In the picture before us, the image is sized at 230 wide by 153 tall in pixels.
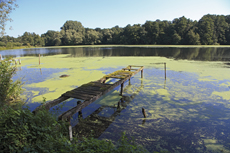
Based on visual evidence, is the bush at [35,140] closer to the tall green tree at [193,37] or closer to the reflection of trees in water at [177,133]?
the reflection of trees in water at [177,133]

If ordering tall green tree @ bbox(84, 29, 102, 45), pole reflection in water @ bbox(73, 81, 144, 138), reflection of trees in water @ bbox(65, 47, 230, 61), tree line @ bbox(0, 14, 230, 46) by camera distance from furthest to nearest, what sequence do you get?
1. tall green tree @ bbox(84, 29, 102, 45)
2. tree line @ bbox(0, 14, 230, 46)
3. reflection of trees in water @ bbox(65, 47, 230, 61)
4. pole reflection in water @ bbox(73, 81, 144, 138)

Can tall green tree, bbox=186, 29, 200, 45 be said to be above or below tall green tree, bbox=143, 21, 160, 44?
below

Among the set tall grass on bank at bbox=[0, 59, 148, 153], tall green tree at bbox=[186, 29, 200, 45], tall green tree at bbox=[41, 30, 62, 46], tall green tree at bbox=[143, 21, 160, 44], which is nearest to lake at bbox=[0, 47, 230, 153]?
tall grass on bank at bbox=[0, 59, 148, 153]

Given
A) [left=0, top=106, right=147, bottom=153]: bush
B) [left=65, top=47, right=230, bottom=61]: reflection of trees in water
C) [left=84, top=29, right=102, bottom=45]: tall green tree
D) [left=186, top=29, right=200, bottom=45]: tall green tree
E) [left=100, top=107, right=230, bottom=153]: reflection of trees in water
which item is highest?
[left=84, top=29, right=102, bottom=45]: tall green tree

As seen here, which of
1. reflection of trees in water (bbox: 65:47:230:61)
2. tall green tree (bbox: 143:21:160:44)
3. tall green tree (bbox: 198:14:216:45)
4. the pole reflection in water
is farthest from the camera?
tall green tree (bbox: 143:21:160:44)

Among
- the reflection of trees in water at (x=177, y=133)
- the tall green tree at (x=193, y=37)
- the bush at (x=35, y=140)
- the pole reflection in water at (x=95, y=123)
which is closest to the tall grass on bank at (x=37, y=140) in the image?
the bush at (x=35, y=140)

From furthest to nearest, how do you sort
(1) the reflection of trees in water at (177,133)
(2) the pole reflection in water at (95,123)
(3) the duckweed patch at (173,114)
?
(2) the pole reflection in water at (95,123)
(3) the duckweed patch at (173,114)
(1) the reflection of trees in water at (177,133)

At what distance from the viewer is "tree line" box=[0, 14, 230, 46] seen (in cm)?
5197

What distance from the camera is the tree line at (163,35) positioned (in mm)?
51969

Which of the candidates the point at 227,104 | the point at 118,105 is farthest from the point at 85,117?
the point at 227,104

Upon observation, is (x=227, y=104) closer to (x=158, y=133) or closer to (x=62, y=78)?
(x=158, y=133)

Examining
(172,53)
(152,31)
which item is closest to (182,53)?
(172,53)

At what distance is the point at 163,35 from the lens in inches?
2331

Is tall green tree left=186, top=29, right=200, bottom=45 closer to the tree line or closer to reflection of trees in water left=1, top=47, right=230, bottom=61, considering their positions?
the tree line
